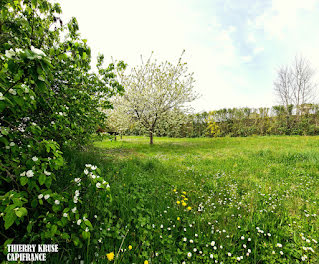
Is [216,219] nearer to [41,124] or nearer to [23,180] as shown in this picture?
[23,180]

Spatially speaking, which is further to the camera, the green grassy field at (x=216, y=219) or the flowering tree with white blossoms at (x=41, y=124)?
the green grassy field at (x=216, y=219)

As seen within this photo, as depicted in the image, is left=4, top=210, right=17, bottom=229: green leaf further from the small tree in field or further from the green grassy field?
the small tree in field

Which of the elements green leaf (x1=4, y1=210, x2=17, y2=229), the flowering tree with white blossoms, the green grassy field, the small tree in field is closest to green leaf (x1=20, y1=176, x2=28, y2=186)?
the flowering tree with white blossoms

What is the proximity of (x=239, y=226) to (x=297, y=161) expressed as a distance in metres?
4.78

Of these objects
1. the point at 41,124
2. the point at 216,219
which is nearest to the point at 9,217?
the point at 41,124

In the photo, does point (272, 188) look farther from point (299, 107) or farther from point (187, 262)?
point (299, 107)

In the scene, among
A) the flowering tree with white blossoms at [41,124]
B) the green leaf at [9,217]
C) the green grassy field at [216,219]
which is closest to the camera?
the green leaf at [9,217]

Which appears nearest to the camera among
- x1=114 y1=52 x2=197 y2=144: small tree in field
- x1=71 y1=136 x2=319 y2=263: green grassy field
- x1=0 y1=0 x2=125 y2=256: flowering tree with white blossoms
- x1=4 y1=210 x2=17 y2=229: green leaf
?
x1=4 y1=210 x2=17 y2=229: green leaf

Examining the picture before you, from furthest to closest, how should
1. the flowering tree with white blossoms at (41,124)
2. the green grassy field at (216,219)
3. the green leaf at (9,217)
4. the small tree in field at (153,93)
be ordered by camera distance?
the small tree in field at (153,93)
the green grassy field at (216,219)
the flowering tree with white blossoms at (41,124)
the green leaf at (9,217)

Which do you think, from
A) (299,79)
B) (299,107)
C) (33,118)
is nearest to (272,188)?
(33,118)

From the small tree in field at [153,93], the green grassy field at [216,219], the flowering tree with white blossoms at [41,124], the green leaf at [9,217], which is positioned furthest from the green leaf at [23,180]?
the small tree in field at [153,93]

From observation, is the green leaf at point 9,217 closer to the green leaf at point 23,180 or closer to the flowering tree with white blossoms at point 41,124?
the flowering tree with white blossoms at point 41,124

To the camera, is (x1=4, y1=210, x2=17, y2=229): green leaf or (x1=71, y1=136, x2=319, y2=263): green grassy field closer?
(x1=4, y1=210, x2=17, y2=229): green leaf

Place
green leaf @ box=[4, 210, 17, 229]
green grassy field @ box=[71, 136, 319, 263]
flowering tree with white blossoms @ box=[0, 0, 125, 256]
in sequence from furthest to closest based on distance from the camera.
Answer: green grassy field @ box=[71, 136, 319, 263], flowering tree with white blossoms @ box=[0, 0, 125, 256], green leaf @ box=[4, 210, 17, 229]
